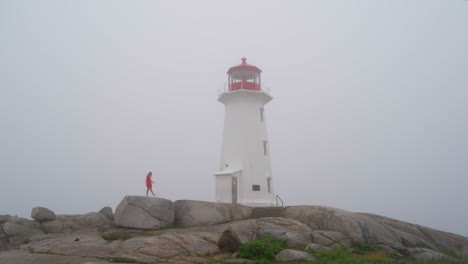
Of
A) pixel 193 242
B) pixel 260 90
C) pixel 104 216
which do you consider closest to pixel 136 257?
pixel 193 242

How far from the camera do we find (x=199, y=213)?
70.1ft

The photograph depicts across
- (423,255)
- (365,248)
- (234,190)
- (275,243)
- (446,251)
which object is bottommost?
(446,251)

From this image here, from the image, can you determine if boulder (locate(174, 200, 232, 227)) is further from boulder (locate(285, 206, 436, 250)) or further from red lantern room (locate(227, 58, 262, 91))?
red lantern room (locate(227, 58, 262, 91))

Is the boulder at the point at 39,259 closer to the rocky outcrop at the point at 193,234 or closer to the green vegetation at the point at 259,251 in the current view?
the rocky outcrop at the point at 193,234

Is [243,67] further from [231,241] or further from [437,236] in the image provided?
[437,236]

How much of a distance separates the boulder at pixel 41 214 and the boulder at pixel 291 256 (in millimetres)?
14478

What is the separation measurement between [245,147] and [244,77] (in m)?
6.17

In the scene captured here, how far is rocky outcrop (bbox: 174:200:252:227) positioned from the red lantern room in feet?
33.5

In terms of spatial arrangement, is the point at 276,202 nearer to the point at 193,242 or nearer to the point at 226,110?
the point at 226,110

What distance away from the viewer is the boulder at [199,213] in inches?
832

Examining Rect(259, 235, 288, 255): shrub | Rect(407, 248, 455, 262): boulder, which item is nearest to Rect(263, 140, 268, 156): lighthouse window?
Rect(259, 235, 288, 255): shrub

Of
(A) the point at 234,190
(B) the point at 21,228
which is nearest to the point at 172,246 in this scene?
(A) the point at 234,190

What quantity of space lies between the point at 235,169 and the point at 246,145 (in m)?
2.02

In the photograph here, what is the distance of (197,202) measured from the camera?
71.7 ft
